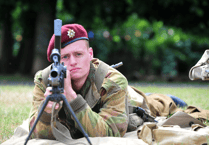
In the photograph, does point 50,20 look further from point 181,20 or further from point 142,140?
point 142,140

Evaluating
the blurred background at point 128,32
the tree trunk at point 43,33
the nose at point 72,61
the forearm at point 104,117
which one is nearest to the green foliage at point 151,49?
the blurred background at point 128,32

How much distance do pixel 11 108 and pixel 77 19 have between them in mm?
8350

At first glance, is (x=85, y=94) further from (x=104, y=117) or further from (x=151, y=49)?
(x=151, y=49)

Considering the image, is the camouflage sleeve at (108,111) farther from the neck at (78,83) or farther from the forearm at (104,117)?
the neck at (78,83)

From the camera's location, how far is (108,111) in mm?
2883

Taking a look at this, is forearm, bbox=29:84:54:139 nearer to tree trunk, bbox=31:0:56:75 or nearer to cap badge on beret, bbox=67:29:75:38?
cap badge on beret, bbox=67:29:75:38

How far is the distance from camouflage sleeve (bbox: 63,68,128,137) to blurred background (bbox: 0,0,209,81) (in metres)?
9.25

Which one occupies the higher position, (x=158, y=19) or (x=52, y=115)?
(x=158, y=19)

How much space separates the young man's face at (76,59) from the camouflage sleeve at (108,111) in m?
0.27

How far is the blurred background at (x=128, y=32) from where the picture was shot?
40.6ft

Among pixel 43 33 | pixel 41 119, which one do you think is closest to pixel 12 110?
pixel 41 119

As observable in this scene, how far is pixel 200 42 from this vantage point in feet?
48.7

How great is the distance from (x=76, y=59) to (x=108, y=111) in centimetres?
60

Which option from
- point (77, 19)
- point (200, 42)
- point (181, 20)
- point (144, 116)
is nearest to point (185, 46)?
point (200, 42)
